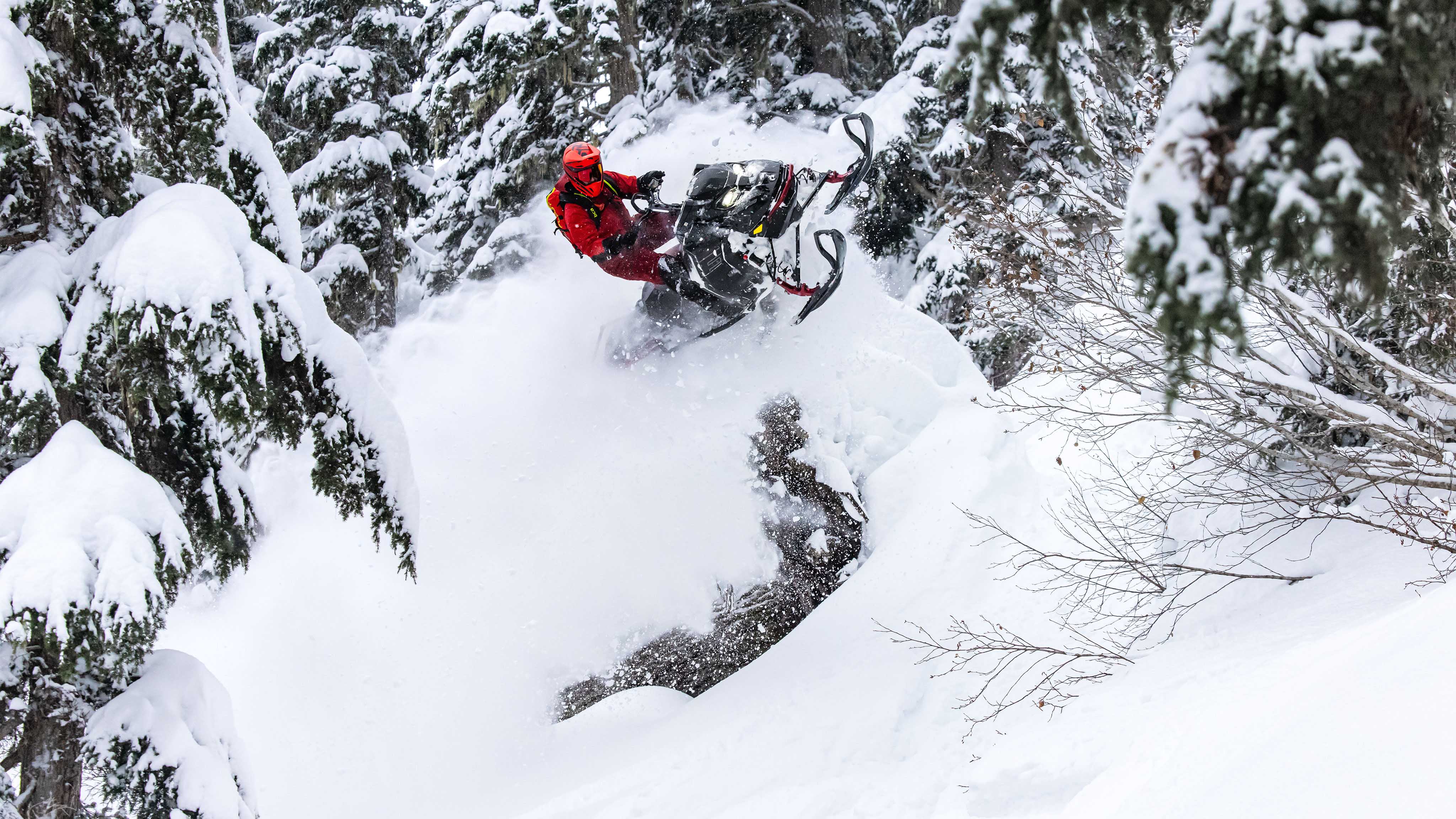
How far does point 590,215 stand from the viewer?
8250mm

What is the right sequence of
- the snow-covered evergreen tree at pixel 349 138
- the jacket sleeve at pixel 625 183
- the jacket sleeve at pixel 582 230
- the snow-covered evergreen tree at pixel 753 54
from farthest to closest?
the snow-covered evergreen tree at pixel 349 138
the snow-covered evergreen tree at pixel 753 54
the jacket sleeve at pixel 625 183
the jacket sleeve at pixel 582 230

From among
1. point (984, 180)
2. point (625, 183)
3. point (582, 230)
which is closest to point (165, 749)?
point (582, 230)

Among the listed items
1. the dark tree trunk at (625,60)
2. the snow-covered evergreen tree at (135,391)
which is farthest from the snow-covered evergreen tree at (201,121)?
the dark tree trunk at (625,60)

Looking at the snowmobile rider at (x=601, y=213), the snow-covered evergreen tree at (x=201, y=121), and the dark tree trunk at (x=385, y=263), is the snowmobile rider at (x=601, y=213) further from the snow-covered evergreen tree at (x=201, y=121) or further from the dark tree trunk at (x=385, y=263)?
the dark tree trunk at (x=385, y=263)

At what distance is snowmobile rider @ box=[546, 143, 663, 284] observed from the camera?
8.11 m

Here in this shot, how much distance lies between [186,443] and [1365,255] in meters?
5.32

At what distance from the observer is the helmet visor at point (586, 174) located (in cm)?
806

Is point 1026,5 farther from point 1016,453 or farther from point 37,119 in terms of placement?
point 1016,453

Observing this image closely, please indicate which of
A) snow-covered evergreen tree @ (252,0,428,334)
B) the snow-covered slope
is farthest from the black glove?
snow-covered evergreen tree @ (252,0,428,334)

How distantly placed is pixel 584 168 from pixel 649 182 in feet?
2.49

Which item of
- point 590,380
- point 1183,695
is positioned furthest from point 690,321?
point 1183,695

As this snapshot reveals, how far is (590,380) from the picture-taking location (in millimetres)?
9742

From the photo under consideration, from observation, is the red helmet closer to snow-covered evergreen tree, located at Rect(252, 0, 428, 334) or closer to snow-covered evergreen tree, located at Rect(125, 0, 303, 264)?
snow-covered evergreen tree, located at Rect(125, 0, 303, 264)

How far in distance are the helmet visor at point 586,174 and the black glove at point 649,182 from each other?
0.51 m
